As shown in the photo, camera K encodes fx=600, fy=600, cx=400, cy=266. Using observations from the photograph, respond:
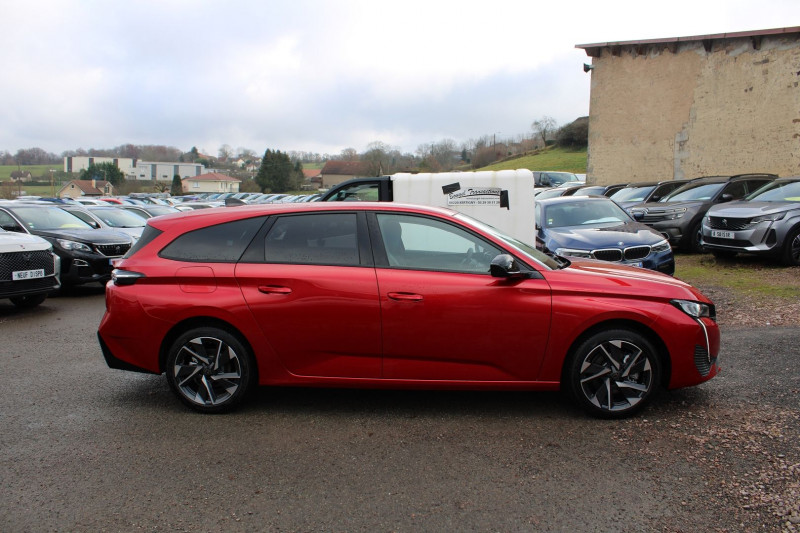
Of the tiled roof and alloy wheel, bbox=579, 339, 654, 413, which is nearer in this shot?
alloy wheel, bbox=579, 339, 654, 413

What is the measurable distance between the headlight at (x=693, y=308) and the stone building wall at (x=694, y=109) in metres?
19.0

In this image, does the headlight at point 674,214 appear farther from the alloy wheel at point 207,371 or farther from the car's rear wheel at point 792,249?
the alloy wheel at point 207,371

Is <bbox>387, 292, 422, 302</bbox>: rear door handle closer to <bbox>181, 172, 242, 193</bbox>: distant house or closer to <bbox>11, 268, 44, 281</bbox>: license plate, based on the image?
<bbox>11, 268, 44, 281</bbox>: license plate

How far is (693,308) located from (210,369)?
3.68 m

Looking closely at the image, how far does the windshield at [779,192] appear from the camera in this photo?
10.8 meters

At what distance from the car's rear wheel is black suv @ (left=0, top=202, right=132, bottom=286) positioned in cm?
1149

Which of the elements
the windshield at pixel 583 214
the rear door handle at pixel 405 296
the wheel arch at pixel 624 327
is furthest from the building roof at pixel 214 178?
the wheel arch at pixel 624 327

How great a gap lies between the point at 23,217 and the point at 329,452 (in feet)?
32.5

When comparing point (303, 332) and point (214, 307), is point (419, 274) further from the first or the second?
point (214, 307)

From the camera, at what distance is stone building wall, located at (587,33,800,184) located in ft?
66.3

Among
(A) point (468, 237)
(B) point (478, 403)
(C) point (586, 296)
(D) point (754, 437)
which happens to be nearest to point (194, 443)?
(B) point (478, 403)

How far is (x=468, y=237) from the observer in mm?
4625

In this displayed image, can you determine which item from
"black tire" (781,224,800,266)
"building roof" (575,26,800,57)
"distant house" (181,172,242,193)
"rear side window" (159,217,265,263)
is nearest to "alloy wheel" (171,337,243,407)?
"rear side window" (159,217,265,263)

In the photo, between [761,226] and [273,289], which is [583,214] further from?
[273,289]
